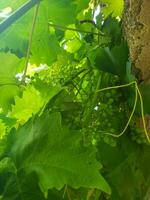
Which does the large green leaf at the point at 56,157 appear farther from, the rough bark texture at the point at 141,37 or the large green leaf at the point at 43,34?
the large green leaf at the point at 43,34

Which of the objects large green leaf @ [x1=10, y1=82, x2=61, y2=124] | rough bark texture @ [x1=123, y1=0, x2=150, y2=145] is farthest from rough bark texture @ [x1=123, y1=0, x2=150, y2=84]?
large green leaf @ [x1=10, y1=82, x2=61, y2=124]

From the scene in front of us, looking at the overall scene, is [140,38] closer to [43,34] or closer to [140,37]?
[140,37]

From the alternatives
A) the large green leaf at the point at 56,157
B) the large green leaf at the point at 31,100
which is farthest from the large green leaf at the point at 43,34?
the large green leaf at the point at 56,157

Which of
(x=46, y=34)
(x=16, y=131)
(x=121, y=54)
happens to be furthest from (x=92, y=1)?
(x=16, y=131)

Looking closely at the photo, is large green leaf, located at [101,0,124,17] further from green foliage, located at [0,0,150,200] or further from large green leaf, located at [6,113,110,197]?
large green leaf, located at [6,113,110,197]

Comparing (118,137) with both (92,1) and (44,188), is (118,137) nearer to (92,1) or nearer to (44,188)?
(44,188)

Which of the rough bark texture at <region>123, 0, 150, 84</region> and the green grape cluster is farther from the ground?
the rough bark texture at <region>123, 0, 150, 84</region>
